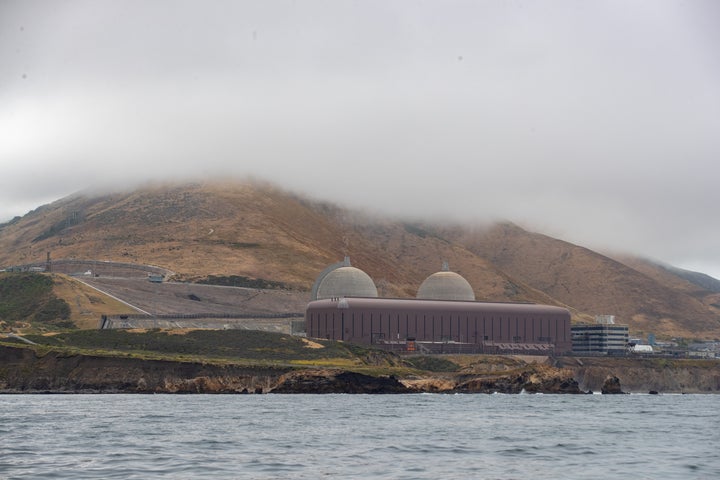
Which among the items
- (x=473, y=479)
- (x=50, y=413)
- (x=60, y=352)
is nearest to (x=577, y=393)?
(x=60, y=352)

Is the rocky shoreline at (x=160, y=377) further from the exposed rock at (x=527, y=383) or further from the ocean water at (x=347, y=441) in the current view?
the ocean water at (x=347, y=441)

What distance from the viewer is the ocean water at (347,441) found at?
6462 cm

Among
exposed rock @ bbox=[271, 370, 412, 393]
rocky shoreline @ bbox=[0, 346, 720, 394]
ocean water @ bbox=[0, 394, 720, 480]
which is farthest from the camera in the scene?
exposed rock @ bbox=[271, 370, 412, 393]

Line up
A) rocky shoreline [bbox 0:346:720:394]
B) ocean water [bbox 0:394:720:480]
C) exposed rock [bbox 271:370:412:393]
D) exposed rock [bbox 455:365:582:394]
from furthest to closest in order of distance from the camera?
exposed rock [bbox 455:365:582:394], exposed rock [bbox 271:370:412:393], rocky shoreline [bbox 0:346:720:394], ocean water [bbox 0:394:720:480]

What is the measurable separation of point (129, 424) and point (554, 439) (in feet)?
117

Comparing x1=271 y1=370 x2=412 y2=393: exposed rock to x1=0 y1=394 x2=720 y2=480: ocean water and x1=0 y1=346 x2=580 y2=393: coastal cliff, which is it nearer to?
x1=0 y1=346 x2=580 y2=393: coastal cliff

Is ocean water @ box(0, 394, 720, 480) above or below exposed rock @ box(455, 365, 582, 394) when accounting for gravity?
above

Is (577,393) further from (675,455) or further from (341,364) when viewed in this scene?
(675,455)

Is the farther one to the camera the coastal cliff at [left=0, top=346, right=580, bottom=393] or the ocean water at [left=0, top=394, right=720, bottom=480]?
the coastal cliff at [left=0, top=346, right=580, bottom=393]

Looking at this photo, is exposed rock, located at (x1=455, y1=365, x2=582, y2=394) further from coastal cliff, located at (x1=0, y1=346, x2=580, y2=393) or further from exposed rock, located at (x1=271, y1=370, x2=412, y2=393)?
exposed rock, located at (x1=271, y1=370, x2=412, y2=393)

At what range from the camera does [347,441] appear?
8175 cm

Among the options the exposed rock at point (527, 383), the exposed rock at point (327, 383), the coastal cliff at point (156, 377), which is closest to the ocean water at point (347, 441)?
the coastal cliff at point (156, 377)

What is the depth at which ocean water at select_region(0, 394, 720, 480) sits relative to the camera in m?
64.6

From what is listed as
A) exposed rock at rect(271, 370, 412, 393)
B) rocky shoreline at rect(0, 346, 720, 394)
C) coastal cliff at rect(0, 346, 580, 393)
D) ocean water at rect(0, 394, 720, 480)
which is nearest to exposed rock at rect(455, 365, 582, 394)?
rocky shoreline at rect(0, 346, 720, 394)
